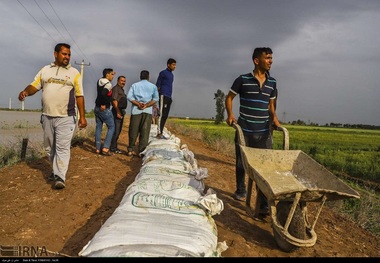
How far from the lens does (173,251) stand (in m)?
1.93

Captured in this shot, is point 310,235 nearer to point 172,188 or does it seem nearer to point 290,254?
point 290,254

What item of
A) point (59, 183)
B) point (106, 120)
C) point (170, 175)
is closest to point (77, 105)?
point (59, 183)

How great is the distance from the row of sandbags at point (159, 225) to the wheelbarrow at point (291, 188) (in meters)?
0.51

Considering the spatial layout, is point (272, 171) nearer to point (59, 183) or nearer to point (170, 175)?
point (170, 175)

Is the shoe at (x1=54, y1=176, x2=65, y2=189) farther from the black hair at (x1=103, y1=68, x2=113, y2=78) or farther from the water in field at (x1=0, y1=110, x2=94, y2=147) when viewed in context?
the water in field at (x1=0, y1=110, x2=94, y2=147)

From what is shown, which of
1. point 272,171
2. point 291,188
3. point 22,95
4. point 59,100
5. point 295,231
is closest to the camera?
point 295,231

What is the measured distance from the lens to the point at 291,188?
2879 millimetres

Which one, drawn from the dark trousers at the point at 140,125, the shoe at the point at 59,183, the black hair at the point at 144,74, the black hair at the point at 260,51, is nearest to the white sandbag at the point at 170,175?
the shoe at the point at 59,183

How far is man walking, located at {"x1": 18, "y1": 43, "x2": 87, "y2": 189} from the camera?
3.89 meters

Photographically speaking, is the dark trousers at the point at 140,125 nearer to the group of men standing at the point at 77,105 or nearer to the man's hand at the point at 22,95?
the group of men standing at the point at 77,105

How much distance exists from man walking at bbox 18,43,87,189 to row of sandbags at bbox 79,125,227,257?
1.33 m

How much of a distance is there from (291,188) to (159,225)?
1320 millimetres

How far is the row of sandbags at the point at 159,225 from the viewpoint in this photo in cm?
197
